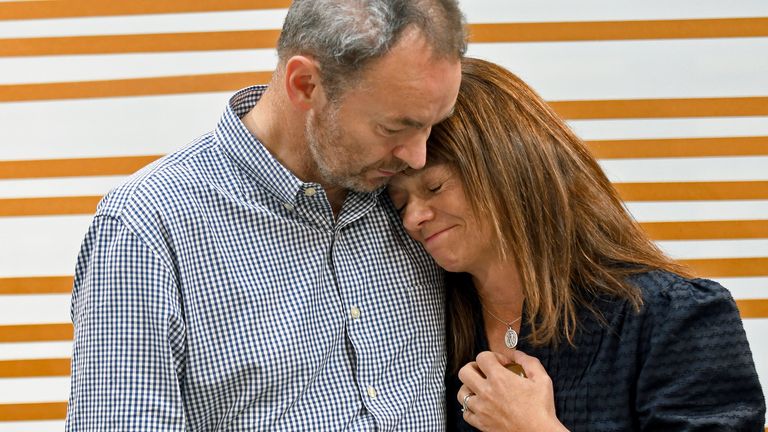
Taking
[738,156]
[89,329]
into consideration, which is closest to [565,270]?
[89,329]

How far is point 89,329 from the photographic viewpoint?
1.38 meters

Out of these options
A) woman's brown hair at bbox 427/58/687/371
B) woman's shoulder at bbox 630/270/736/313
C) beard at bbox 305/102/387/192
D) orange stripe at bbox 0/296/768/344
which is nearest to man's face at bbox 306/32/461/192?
beard at bbox 305/102/387/192

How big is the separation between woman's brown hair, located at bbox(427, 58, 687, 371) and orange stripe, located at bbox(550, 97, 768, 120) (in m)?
0.68

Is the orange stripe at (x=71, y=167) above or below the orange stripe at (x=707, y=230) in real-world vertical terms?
above

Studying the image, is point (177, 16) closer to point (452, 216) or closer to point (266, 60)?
point (266, 60)

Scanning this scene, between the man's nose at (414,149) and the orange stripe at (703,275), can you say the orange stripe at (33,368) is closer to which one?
the orange stripe at (703,275)

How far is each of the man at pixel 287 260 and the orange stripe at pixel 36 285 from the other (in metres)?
0.91

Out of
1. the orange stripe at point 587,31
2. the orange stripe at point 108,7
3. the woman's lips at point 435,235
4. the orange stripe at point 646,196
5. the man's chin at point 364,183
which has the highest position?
the orange stripe at point 108,7

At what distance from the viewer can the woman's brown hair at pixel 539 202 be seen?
62.4 inches

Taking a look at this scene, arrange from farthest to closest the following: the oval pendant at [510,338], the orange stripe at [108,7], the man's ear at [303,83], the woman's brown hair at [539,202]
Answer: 1. the orange stripe at [108,7]
2. the oval pendant at [510,338]
3. the woman's brown hair at [539,202]
4. the man's ear at [303,83]

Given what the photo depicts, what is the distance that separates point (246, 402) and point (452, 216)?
1.50 ft

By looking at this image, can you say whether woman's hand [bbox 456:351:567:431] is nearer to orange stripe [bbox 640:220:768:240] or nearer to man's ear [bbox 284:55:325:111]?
man's ear [bbox 284:55:325:111]

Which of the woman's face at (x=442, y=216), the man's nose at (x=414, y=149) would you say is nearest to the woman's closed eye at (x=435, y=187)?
the woman's face at (x=442, y=216)

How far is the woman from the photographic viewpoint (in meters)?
1.52
